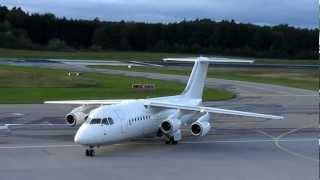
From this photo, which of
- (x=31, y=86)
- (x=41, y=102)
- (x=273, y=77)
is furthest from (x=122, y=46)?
(x=41, y=102)

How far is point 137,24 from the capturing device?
18725 cm

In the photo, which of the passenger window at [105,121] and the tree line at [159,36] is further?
the tree line at [159,36]

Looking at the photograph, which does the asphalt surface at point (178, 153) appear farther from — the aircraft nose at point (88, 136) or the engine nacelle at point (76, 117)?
the engine nacelle at point (76, 117)

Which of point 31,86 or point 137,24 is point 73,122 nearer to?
point 31,86

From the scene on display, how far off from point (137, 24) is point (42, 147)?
15594cm

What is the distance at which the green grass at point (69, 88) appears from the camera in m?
61.1

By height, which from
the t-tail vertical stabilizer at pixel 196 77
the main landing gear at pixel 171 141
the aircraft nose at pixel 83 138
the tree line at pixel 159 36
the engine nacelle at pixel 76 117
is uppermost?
the t-tail vertical stabilizer at pixel 196 77

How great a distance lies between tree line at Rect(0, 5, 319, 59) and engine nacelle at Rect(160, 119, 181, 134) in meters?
124

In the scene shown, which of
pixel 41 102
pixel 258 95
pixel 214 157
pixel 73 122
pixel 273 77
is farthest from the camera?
pixel 273 77

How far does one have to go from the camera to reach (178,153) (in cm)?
3123

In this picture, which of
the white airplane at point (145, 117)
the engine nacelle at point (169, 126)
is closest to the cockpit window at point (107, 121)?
the white airplane at point (145, 117)

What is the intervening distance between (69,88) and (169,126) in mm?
36906

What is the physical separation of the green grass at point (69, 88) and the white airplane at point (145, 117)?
22.1m

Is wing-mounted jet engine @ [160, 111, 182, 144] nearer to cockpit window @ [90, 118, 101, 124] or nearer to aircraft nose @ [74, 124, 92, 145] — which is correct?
cockpit window @ [90, 118, 101, 124]
